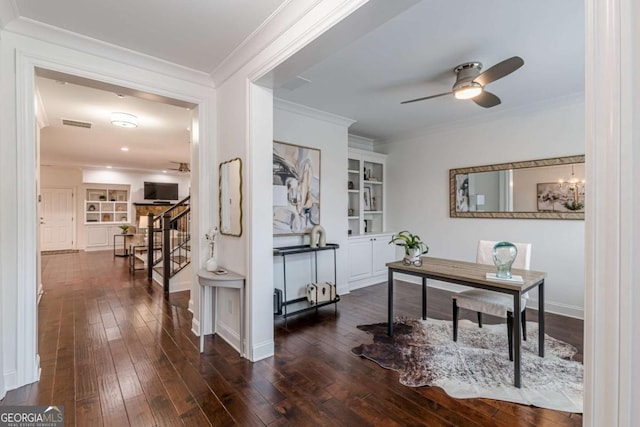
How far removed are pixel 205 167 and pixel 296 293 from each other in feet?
6.41

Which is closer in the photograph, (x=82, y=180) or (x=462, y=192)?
(x=462, y=192)

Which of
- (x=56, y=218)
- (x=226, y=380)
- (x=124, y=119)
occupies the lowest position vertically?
(x=226, y=380)

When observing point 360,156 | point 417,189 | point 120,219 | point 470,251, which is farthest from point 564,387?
point 120,219

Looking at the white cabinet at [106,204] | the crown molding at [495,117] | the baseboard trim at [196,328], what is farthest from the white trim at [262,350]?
the white cabinet at [106,204]

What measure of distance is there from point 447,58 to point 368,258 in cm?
323

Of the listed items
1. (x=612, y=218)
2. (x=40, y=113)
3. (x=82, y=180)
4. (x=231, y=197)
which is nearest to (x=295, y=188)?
(x=231, y=197)

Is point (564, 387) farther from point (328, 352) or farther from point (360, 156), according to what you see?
point (360, 156)

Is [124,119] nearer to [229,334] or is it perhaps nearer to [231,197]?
[231,197]

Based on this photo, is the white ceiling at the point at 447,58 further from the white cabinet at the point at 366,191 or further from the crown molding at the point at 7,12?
the crown molding at the point at 7,12

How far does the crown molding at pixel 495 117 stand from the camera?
11.7ft

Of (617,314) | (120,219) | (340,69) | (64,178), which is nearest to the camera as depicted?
(617,314)

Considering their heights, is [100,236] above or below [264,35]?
below

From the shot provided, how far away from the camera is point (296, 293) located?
12.7 feet

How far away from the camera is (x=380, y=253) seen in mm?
5191
